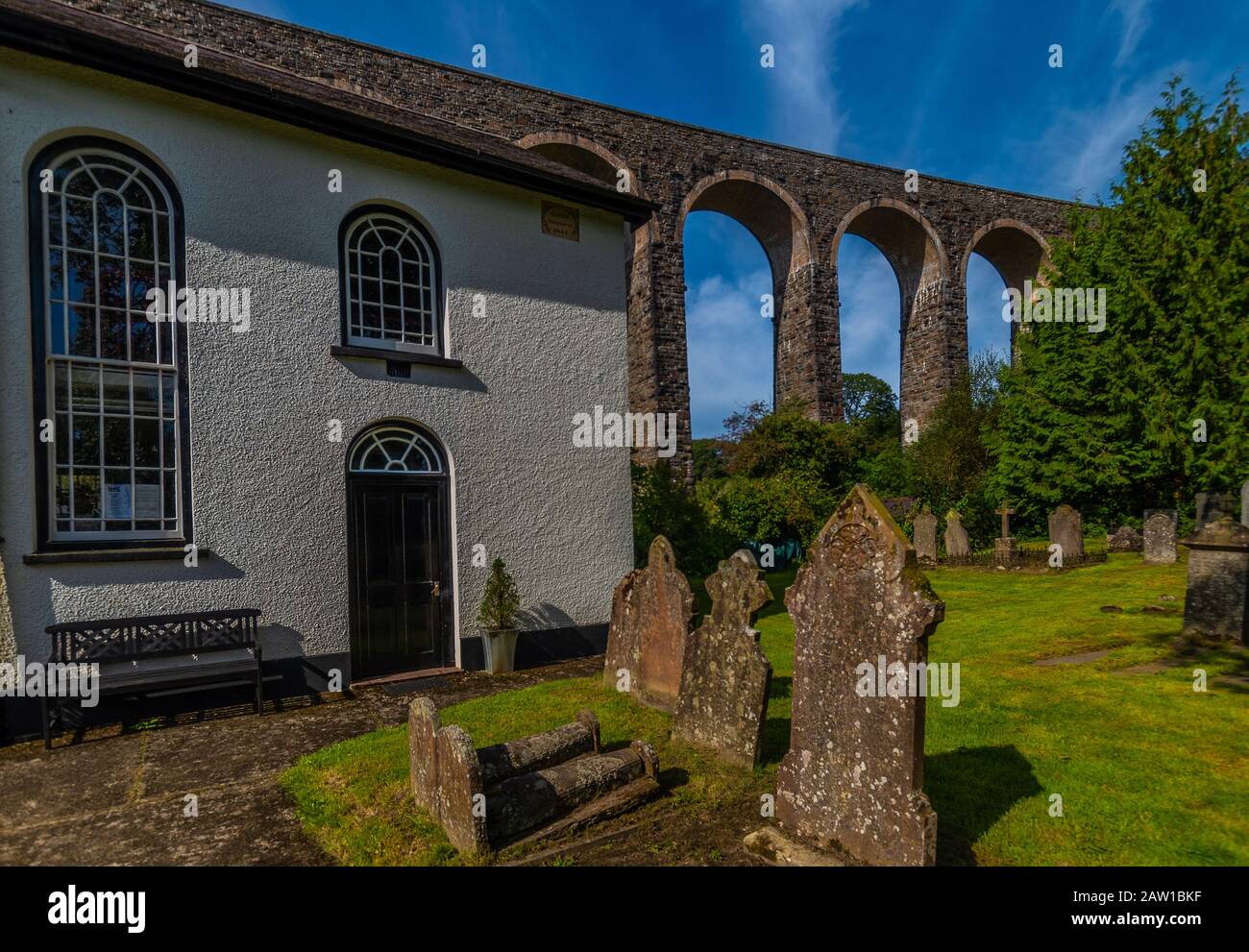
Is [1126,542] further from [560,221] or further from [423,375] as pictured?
[423,375]

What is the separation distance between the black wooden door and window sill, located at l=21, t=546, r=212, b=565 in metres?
1.65

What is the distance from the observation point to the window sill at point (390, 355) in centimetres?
746

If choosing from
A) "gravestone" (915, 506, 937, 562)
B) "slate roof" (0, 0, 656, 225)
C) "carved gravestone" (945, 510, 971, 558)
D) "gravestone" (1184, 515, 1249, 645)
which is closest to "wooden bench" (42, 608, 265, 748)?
"slate roof" (0, 0, 656, 225)

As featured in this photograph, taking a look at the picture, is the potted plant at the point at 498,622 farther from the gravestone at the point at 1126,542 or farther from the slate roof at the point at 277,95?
the gravestone at the point at 1126,542

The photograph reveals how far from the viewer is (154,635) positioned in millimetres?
6156

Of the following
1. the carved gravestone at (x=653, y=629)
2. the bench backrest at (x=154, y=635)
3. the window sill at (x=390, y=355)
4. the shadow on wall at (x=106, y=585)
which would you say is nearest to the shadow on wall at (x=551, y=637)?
the carved gravestone at (x=653, y=629)

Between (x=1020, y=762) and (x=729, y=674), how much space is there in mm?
2157

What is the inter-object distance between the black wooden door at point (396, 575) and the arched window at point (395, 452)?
17 cm

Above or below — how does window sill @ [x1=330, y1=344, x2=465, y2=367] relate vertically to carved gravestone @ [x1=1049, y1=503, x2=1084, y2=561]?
above

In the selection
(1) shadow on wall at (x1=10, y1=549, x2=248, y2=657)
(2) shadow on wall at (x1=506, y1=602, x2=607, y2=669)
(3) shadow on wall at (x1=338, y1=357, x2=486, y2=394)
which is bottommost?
(2) shadow on wall at (x1=506, y1=602, x2=607, y2=669)

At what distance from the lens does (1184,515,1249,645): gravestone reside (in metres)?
7.43

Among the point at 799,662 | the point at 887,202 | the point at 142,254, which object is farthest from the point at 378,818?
the point at 887,202

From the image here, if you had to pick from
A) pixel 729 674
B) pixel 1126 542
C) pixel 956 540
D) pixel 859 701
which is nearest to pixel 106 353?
pixel 729 674

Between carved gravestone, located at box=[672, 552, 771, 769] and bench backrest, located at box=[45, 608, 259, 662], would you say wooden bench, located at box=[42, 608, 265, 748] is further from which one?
carved gravestone, located at box=[672, 552, 771, 769]
